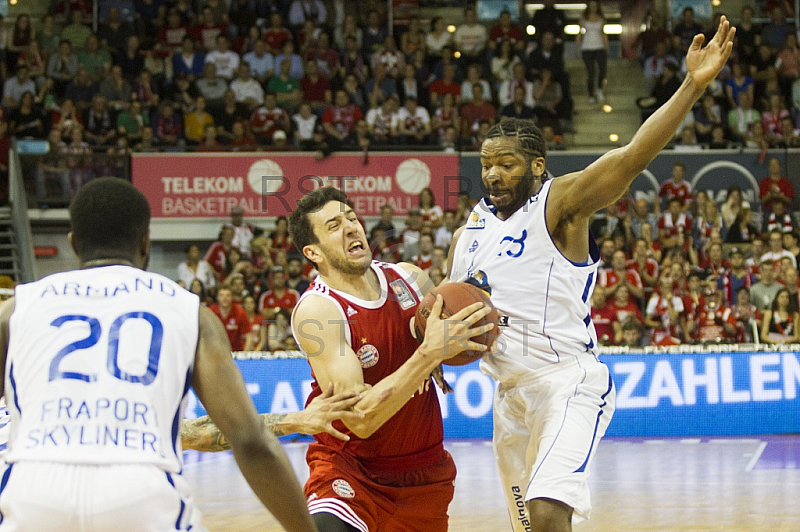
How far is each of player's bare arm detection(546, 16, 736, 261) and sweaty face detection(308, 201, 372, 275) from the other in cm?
86

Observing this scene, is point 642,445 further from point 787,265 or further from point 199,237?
point 199,237

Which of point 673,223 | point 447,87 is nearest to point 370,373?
point 673,223

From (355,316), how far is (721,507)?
4.43m

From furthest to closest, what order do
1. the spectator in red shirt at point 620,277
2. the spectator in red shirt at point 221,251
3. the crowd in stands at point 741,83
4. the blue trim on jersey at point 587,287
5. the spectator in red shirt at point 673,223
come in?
the crowd in stands at point 741,83
the spectator in red shirt at point 221,251
the spectator in red shirt at point 673,223
the spectator in red shirt at point 620,277
the blue trim on jersey at point 587,287

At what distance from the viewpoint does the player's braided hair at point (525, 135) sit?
15.5 ft

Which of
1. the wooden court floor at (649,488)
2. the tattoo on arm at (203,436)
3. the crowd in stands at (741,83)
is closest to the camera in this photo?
the tattoo on arm at (203,436)

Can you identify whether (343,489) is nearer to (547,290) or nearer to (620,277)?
(547,290)

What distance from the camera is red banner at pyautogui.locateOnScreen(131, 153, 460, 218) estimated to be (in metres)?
15.2

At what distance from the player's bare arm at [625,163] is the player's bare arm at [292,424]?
130 centimetres

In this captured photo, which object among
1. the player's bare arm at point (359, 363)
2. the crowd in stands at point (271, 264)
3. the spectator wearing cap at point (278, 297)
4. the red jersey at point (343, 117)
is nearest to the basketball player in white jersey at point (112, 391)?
the player's bare arm at point (359, 363)

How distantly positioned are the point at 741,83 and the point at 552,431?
13.7 metres

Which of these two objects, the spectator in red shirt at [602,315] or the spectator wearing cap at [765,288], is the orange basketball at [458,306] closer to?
the spectator in red shirt at [602,315]

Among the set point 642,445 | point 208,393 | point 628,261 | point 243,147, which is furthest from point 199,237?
point 208,393

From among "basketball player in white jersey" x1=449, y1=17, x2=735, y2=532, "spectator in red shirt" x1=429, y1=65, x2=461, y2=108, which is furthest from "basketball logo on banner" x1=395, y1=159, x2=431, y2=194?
"basketball player in white jersey" x1=449, y1=17, x2=735, y2=532
